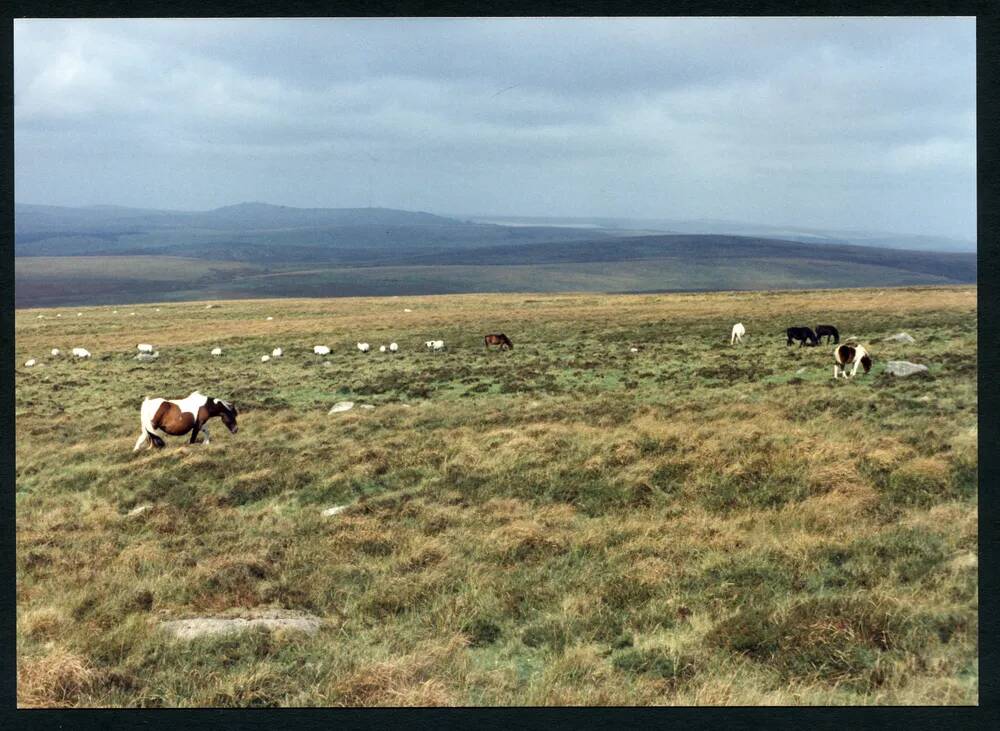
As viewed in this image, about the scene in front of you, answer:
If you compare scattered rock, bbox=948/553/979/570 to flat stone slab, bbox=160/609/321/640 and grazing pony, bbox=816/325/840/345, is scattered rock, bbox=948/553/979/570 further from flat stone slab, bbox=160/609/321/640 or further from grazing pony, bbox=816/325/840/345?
grazing pony, bbox=816/325/840/345

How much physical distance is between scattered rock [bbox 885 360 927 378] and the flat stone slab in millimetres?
14268

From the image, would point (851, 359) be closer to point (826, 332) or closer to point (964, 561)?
point (826, 332)

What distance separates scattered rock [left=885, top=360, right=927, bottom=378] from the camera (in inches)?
599

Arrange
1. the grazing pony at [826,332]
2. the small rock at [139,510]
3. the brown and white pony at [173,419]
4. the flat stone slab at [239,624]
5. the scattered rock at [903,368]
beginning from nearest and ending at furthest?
1. the flat stone slab at [239,624]
2. the small rock at [139,510]
3. the brown and white pony at [173,419]
4. the scattered rock at [903,368]
5. the grazing pony at [826,332]

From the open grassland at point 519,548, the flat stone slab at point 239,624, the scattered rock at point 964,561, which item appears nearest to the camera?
→ the open grassland at point 519,548

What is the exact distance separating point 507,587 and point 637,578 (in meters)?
1.26

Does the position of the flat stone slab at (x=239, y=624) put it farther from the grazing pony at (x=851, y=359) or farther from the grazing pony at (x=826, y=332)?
the grazing pony at (x=826, y=332)

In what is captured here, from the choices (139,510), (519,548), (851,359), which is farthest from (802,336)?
(139,510)

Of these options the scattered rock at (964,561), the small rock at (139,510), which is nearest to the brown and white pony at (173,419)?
the small rock at (139,510)

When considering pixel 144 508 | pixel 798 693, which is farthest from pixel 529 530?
pixel 144 508

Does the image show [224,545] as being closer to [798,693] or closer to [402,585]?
[402,585]

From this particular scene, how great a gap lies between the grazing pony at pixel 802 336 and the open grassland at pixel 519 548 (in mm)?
6698

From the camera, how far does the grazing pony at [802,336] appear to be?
22.4 metres

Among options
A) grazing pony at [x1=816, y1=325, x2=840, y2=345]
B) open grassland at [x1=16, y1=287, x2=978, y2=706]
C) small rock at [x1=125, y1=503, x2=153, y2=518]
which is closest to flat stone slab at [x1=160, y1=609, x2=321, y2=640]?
open grassland at [x1=16, y1=287, x2=978, y2=706]
